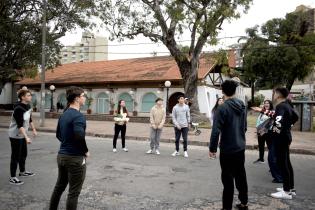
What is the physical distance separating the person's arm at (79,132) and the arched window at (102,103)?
3098 centimetres

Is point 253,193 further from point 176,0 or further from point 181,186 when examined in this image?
point 176,0

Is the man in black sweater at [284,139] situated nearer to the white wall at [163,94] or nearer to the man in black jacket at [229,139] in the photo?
the man in black jacket at [229,139]

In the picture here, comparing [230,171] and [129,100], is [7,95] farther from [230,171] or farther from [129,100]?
[230,171]

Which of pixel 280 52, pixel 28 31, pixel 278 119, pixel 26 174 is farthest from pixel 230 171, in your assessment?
pixel 280 52

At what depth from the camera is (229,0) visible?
2192cm

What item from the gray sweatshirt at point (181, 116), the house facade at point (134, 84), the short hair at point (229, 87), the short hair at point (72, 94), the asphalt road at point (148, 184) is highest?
the house facade at point (134, 84)

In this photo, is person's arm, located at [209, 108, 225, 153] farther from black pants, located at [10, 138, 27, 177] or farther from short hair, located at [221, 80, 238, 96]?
black pants, located at [10, 138, 27, 177]

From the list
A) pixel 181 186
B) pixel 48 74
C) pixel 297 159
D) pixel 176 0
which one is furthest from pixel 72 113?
pixel 48 74

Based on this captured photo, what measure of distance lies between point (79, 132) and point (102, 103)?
31.5m

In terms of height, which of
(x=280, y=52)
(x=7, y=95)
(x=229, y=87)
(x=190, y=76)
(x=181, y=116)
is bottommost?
(x=181, y=116)

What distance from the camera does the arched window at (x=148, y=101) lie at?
108 feet

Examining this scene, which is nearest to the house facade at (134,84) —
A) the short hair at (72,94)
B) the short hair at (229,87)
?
the short hair at (229,87)

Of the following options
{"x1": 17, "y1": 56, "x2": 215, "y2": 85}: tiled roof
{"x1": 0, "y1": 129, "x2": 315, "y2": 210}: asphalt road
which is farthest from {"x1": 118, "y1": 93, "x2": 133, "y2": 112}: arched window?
{"x1": 0, "y1": 129, "x2": 315, "y2": 210}: asphalt road

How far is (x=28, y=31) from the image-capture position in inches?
1070
